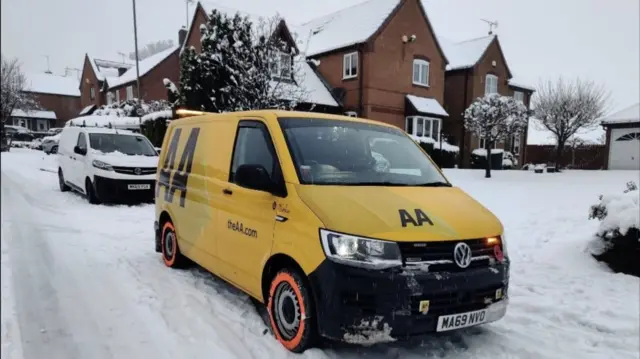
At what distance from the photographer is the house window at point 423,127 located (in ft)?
79.4

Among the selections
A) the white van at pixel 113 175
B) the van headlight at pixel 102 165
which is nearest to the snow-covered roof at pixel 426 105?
the white van at pixel 113 175

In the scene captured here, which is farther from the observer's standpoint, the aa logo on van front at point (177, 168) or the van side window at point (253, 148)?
the aa logo on van front at point (177, 168)

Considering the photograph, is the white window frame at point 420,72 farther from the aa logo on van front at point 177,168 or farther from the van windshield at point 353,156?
the van windshield at point 353,156

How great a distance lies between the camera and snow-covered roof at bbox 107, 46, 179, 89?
2502 mm

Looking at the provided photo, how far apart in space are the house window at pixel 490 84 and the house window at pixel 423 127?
5.62 meters

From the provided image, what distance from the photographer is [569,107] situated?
21.5 meters

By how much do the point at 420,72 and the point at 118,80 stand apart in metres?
23.6

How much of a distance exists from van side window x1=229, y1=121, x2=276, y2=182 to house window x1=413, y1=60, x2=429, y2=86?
21180 millimetres

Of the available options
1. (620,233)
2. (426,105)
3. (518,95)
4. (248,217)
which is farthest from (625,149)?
(248,217)

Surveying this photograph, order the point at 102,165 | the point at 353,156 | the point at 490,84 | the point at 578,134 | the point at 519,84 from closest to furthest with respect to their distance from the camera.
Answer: the point at 353,156
the point at 102,165
the point at 578,134
the point at 490,84
the point at 519,84

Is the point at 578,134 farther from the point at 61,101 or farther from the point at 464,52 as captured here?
the point at 61,101

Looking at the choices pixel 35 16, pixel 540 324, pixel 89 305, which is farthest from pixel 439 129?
pixel 35 16

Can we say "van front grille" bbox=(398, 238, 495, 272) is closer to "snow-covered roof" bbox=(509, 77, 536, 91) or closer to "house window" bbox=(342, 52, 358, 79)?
"house window" bbox=(342, 52, 358, 79)

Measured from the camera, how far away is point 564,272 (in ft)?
18.5
